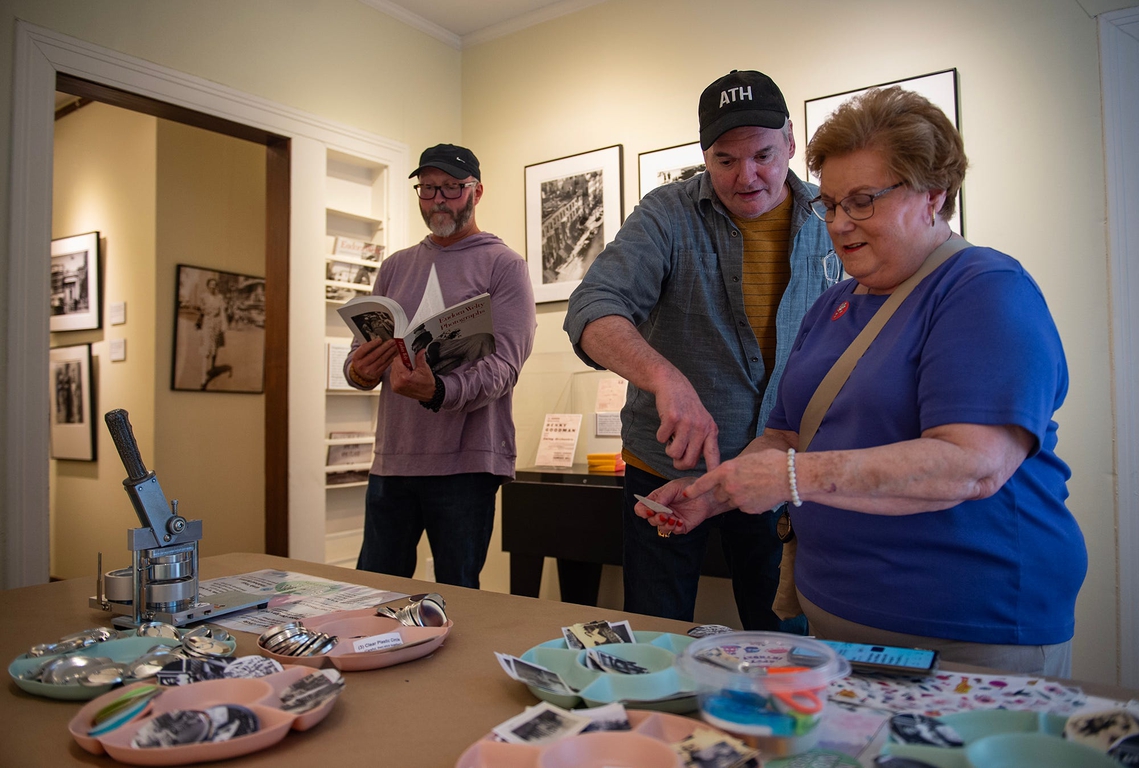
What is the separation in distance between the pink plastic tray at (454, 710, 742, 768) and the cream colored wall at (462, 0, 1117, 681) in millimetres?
2775

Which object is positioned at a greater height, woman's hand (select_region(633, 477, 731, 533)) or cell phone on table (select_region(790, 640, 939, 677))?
woman's hand (select_region(633, 477, 731, 533))

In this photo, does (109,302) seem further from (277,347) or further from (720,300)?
(720,300)

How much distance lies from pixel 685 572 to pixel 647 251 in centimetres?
71

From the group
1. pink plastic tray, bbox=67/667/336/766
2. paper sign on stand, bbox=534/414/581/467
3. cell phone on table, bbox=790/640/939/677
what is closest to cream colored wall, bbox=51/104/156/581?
paper sign on stand, bbox=534/414/581/467

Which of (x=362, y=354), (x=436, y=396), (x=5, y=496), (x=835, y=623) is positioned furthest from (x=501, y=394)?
(x=5, y=496)

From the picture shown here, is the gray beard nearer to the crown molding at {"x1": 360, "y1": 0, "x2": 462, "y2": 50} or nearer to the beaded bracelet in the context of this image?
the beaded bracelet

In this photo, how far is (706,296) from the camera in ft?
5.84

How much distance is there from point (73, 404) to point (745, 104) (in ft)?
16.7

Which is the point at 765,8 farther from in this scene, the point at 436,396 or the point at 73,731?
the point at 73,731

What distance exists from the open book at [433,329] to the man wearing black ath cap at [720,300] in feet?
1.68

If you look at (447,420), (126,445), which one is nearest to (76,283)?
(447,420)

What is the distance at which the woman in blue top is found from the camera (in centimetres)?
104

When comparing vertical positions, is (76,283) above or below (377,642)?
above

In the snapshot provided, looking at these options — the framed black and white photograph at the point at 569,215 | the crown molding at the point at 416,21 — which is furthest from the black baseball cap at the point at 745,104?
the crown molding at the point at 416,21
